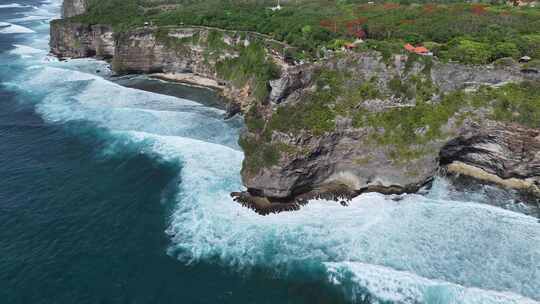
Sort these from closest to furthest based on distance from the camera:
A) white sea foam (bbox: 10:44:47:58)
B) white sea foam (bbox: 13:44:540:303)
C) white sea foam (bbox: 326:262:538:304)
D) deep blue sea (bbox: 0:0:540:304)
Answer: white sea foam (bbox: 326:262:538:304) < white sea foam (bbox: 13:44:540:303) < deep blue sea (bbox: 0:0:540:304) < white sea foam (bbox: 10:44:47:58)

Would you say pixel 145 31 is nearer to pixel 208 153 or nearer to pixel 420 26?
pixel 208 153

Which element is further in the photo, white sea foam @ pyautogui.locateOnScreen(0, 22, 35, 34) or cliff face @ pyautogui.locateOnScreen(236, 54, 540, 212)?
white sea foam @ pyautogui.locateOnScreen(0, 22, 35, 34)

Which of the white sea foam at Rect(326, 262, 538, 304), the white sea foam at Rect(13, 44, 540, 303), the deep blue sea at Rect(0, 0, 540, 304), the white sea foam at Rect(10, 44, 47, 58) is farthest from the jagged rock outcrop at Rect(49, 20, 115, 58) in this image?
the white sea foam at Rect(326, 262, 538, 304)

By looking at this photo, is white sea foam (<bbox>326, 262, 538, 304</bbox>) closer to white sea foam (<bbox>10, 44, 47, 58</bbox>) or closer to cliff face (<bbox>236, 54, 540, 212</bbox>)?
cliff face (<bbox>236, 54, 540, 212</bbox>)

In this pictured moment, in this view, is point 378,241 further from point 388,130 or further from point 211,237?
point 211,237

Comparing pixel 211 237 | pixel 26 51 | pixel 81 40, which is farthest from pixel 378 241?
pixel 26 51

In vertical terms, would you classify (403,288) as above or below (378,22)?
below
